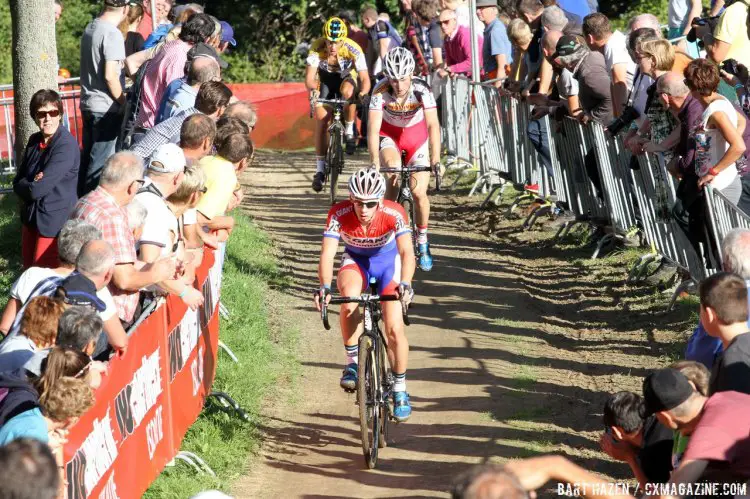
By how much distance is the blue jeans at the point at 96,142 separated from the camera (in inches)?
467

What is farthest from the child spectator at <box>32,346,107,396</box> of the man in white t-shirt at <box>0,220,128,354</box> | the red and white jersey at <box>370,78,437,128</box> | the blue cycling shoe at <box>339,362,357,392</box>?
the red and white jersey at <box>370,78,437,128</box>

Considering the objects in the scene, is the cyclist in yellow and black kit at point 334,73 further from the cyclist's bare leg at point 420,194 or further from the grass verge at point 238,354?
the cyclist's bare leg at point 420,194

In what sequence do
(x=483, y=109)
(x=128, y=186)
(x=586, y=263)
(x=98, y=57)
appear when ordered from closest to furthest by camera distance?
(x=128, y=186), (x=98, y=57), (x=586, y=263), (x=483, y=109)

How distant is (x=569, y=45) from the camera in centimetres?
1183

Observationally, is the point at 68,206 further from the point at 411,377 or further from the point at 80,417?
the point at 80,417

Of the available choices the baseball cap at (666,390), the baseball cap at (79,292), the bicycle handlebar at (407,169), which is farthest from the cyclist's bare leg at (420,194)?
the baseball cap at (666,390)

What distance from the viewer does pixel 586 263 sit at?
41.6 feet

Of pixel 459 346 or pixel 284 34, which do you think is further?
pixel 284 34

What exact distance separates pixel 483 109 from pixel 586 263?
4.75 meters

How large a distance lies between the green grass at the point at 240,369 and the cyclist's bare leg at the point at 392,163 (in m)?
1.75

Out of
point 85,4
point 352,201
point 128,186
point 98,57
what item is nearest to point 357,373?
point 352,201

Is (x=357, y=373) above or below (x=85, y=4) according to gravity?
below

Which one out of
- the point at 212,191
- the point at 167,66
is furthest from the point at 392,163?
the point at 212,191

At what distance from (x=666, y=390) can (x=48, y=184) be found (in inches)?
242
